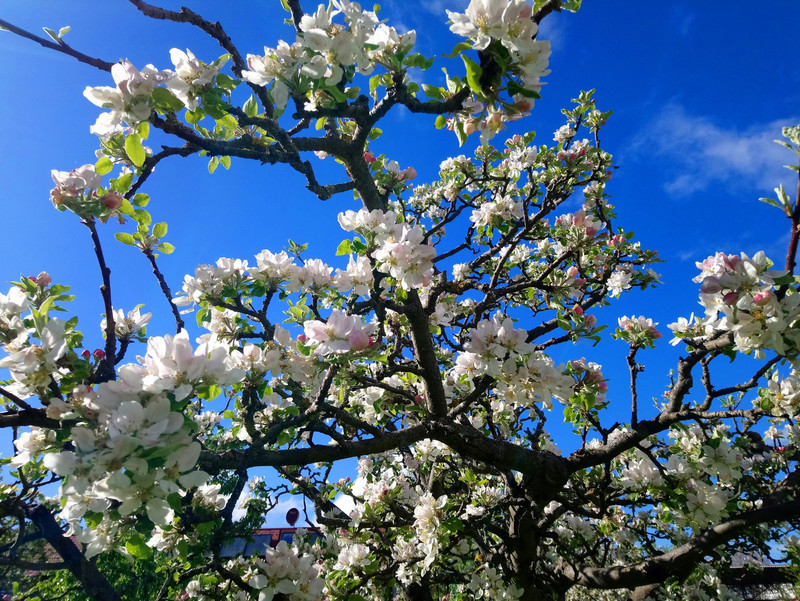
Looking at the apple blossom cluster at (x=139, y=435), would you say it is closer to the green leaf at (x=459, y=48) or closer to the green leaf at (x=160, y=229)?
the green leaf at (x=160, y=229)

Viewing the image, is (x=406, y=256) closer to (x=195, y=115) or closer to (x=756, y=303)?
(x=195, y=115)

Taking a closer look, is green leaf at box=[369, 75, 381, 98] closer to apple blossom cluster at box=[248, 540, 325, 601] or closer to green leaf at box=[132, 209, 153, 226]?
green leaf at box=[132, 209, 153, 226]

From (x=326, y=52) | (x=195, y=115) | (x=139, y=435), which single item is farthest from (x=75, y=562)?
(x=326, y=52)

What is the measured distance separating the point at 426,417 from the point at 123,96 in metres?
2.47

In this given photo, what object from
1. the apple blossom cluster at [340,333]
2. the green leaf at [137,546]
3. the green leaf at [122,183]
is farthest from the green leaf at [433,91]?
the green leaf at [137,546]

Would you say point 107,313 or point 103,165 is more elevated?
point 103,165

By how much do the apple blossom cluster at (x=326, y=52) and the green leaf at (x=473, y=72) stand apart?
52cm

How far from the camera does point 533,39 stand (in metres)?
1.66

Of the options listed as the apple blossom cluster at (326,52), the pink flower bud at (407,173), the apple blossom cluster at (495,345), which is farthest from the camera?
the pink flower bud at (407,173)

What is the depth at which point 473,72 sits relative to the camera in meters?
1.61

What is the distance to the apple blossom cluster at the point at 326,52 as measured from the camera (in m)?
1.83

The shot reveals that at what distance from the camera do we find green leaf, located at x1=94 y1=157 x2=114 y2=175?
6.05ft

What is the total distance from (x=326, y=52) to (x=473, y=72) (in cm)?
69

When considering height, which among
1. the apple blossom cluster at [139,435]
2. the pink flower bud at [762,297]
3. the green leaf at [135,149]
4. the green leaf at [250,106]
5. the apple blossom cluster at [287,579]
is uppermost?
the green leaf at [250,106]
